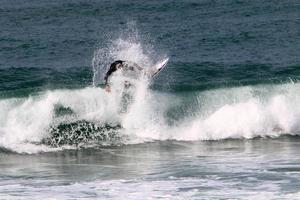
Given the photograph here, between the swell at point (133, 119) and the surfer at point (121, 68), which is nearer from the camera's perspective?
the swell at point (133, 119)

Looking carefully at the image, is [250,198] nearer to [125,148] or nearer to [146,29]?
[125,148]

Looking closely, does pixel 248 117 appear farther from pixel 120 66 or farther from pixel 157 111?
pixel 120 66

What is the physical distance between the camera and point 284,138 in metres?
25.7

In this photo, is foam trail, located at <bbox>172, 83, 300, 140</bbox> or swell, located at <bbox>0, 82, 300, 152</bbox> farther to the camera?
foam trail, located at <bbox>172, 83, 300, 140</bbox>

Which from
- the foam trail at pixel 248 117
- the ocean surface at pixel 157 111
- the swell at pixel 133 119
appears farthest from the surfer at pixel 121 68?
the foam trail at pixel 248 117

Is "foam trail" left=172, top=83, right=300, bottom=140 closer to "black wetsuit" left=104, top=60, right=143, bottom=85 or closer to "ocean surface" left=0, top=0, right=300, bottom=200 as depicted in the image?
"ocean surface" left=0, top=0, right=300, bottom=200

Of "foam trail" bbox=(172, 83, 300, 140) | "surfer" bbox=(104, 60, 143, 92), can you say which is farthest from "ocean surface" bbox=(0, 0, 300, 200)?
"surfer" bbox=(104, 60, 143, 92)

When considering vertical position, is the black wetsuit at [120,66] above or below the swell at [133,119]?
above

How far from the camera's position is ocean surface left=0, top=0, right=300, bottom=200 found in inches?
767

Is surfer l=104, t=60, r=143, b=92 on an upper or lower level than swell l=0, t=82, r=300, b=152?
upper

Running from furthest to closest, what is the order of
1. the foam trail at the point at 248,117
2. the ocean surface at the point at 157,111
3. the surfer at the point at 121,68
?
the foam trail at the point at 248,117, the surfer at the point at 121,68, the ocean surface at the point at 157,111

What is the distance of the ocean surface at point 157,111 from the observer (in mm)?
19484

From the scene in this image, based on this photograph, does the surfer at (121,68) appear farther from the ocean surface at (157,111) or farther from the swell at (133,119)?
the swell at (133,119)

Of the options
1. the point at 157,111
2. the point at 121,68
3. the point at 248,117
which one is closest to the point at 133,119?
the point at 157,111
